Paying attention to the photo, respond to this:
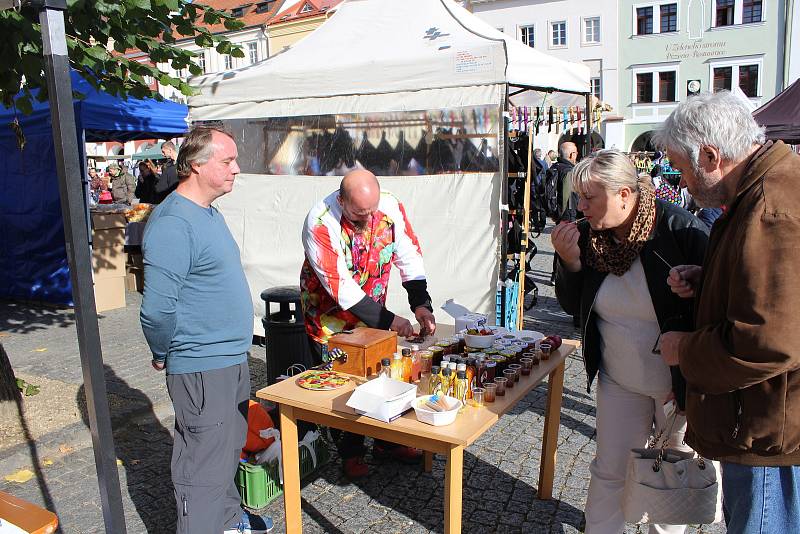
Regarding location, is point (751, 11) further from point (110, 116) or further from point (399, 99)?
point (110, 116)

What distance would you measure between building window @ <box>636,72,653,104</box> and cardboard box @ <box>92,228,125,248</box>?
101ft

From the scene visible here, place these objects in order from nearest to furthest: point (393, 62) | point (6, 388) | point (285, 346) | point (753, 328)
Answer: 1. point (753, 328)
2. point (6, 388)
3. point (285, 346)
4. point (393, 62)

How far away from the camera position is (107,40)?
409cm

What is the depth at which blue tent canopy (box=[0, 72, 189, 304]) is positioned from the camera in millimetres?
7695

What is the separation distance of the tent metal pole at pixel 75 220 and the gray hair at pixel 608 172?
162 cm

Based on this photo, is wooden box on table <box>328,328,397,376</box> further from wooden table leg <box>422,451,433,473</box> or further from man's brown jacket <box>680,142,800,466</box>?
man's brown jacket <box>680,142,800,466</box>

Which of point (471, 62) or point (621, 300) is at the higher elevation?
point (471, 62)

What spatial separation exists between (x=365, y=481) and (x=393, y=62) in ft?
11.4

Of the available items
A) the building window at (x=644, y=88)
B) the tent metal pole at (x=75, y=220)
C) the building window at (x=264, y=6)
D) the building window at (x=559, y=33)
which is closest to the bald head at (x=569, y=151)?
the tent metal pole at (x=75, y=220)

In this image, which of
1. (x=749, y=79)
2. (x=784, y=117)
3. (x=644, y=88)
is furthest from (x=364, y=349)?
(x=749, y=79)

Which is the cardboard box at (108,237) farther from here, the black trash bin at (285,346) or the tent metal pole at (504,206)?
the tent metal pole at (504,206)

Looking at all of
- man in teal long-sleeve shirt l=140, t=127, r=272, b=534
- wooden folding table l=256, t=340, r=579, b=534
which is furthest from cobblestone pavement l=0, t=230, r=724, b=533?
man in teal long-sleeve shirt l=140, t=127, r=272, b=534

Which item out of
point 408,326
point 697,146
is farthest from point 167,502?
point 697,146

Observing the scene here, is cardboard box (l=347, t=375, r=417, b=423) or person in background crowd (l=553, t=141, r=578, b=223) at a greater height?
person in background crowd (l=553, t=141, r=578, b=223)
